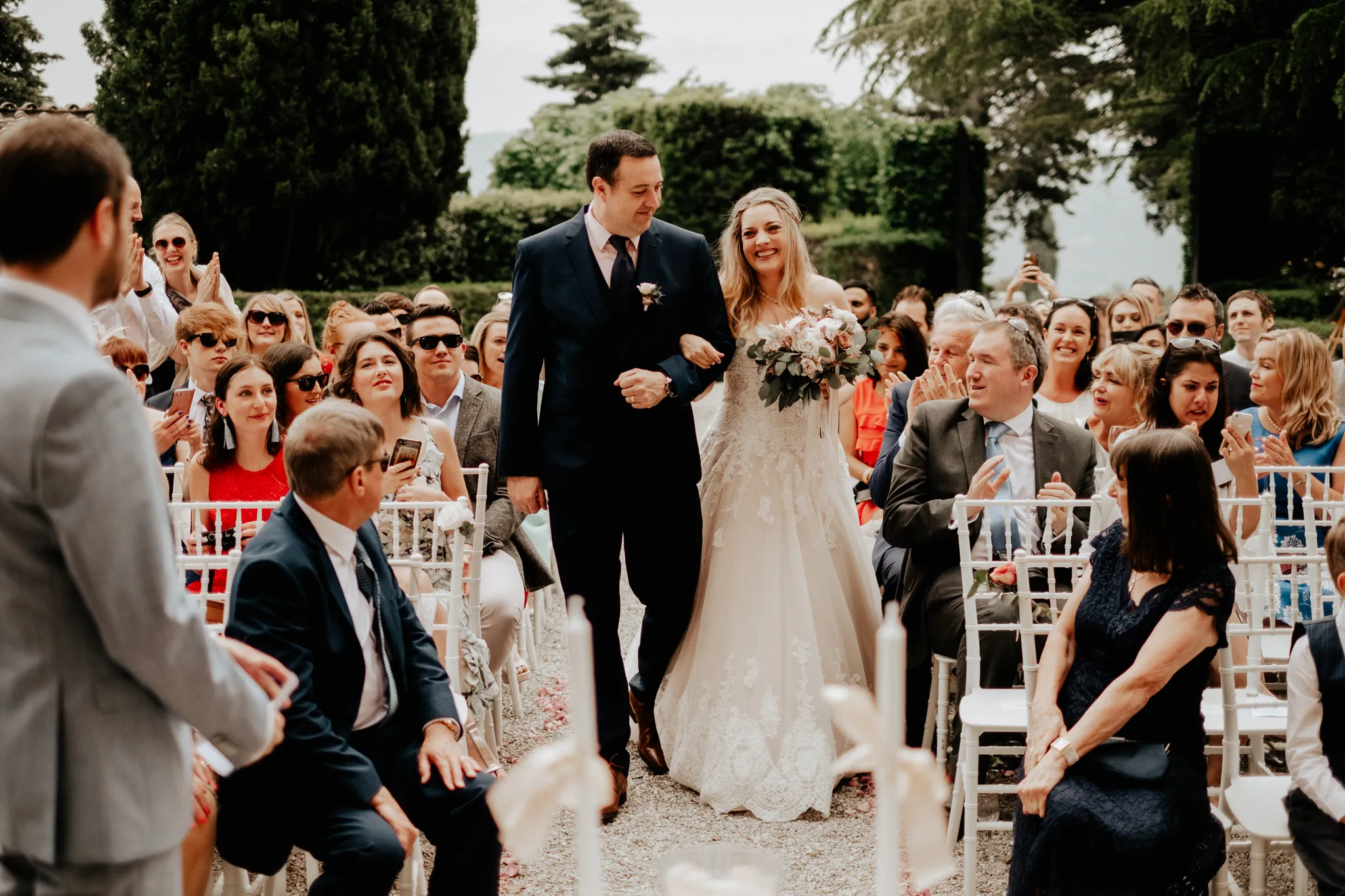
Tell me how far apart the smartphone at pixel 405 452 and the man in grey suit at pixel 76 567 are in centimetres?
254

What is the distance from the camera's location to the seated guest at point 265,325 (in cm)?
579

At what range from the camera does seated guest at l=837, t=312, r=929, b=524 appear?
6.34m

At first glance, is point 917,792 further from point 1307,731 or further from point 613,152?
point 613,152

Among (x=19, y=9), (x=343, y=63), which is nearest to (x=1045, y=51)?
(x=343, y=63)

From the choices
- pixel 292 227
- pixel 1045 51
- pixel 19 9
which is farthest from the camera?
pixel 1045 51

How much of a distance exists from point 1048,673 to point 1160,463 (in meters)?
0.65

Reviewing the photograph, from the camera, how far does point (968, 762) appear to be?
355 centimetres

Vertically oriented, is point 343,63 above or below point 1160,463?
above

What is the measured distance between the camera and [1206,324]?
5988 mm

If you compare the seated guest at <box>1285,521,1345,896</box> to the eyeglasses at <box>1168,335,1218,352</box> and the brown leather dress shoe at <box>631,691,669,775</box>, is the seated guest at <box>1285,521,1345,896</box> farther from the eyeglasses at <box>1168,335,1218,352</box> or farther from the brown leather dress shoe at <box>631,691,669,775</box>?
the brown leather dress shoe at <box>631,691,669,775</box>

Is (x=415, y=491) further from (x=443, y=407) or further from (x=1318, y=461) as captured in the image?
(x=1318, y=461)

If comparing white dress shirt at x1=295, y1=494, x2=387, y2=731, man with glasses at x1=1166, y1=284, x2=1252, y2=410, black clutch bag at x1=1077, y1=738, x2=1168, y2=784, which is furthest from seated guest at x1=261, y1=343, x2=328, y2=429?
man with glasses at x1=1166, y1=284, x2=1252, y2=410

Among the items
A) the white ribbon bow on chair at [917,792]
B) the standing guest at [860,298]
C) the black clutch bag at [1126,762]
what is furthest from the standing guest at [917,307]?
the white ribbon bow on chair at [917,792]

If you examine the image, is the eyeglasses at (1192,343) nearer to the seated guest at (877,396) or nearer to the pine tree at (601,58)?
the seated guest at (877,396)
